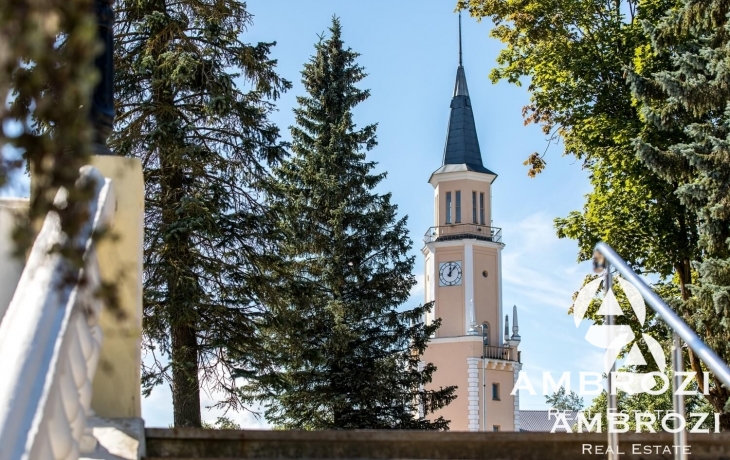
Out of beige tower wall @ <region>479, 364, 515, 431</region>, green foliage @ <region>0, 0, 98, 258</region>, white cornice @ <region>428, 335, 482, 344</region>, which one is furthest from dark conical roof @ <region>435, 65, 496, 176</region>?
green foliage @ <region>0, 0, 98, 258</region>

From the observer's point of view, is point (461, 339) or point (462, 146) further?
point (462, 146)

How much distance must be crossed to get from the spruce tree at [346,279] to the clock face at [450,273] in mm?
36772

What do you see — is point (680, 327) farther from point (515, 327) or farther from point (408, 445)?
point (515, 327)

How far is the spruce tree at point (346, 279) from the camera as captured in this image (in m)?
23.3

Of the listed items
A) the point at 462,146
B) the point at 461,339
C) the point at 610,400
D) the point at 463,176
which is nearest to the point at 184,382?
the point at 610,400

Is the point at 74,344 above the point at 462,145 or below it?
below

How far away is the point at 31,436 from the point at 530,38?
2023 centimetres

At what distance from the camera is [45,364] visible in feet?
11.7

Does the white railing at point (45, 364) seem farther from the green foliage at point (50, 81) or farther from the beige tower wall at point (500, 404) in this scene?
the beige tower wall at point (500, 404)

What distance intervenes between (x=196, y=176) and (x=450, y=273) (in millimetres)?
47906

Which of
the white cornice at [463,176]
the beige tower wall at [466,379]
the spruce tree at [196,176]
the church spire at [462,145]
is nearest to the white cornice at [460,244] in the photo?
the white cornice at [463,176]

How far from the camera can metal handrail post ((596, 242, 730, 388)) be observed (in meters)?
3.83

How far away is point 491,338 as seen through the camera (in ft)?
206

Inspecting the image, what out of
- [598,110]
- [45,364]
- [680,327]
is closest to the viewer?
[45,364]
